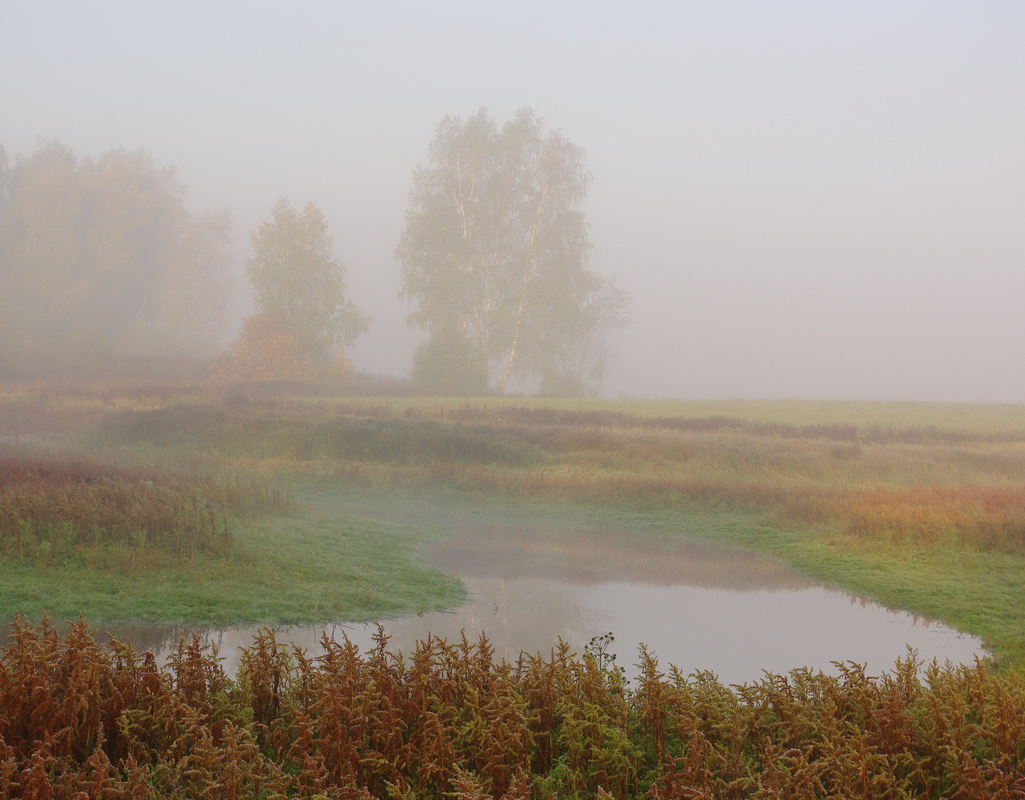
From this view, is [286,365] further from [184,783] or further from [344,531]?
[184,783]

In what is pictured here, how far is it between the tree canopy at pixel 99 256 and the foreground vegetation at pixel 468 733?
4759cm

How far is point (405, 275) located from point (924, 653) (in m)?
44.1

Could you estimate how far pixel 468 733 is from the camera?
4.66 m

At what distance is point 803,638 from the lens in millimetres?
8922

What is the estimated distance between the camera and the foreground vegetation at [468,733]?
396cm

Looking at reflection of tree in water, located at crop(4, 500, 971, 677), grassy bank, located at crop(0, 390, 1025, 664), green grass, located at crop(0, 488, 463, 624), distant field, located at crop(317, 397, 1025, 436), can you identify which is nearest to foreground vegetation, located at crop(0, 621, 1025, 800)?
reflection of tree in water, located at crop(4, 500, 971, 677)

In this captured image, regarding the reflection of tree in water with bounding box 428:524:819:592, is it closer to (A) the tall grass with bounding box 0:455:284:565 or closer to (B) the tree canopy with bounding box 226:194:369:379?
(A) the tall grass with bounding box 0:455:284:565

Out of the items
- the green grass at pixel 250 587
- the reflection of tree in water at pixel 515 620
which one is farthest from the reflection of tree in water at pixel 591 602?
the green grass at pixel 250 587

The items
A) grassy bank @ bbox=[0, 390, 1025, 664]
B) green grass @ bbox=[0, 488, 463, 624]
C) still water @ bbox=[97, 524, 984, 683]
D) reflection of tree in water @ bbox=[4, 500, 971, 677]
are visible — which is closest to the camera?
still water @ bbox=[97, 524, 984, 683]

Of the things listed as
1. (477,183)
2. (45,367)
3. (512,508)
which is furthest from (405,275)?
(512,508)

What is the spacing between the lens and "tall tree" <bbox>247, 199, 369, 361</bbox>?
159 feet

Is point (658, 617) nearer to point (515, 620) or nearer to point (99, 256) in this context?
point (515, 620)

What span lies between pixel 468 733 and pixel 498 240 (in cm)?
4636

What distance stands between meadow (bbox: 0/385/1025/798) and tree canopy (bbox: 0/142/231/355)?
25925 mm
